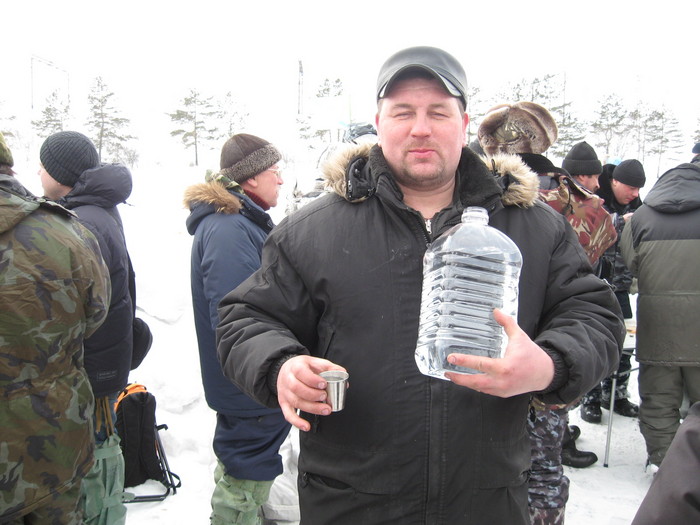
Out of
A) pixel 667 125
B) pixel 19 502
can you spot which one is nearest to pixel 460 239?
pixel 19 502

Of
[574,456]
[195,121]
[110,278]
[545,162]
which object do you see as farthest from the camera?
[195,121]

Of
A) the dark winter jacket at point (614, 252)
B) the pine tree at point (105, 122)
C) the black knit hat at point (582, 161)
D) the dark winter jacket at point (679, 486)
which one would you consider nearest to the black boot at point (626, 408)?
the dark winter jacket at point (614, 252)

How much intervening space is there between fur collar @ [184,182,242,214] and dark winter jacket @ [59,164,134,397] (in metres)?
0.46

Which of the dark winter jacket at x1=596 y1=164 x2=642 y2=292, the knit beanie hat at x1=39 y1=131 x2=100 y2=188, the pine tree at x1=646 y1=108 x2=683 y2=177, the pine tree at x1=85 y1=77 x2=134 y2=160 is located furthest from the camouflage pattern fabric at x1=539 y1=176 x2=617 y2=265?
the pine tree at x1=646 y1=108 x2=683 y2=177

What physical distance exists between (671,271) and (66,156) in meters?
4.73

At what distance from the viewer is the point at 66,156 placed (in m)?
3.27

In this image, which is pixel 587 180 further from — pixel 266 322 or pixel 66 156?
pixel 66 156

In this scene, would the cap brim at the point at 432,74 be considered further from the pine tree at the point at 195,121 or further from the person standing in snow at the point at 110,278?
the pine tree at the point at 195,121

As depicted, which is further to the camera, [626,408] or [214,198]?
[626,408]

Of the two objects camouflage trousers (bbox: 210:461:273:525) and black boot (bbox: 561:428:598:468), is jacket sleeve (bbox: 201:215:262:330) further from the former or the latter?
black boot (bbox: 561:428:598:468)

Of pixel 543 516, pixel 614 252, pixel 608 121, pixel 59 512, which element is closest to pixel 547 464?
pixel 543 516

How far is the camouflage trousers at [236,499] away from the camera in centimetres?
307

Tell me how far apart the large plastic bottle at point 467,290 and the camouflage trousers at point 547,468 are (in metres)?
1.35

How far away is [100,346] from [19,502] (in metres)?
1.10
